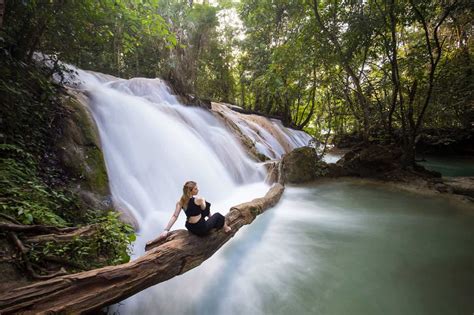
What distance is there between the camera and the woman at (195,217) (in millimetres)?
2807

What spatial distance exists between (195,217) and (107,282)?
106cm

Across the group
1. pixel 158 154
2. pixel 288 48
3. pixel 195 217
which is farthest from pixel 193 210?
pixel 288 48

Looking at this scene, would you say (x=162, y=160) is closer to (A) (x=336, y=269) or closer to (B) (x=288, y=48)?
(A) (x=336, y=269)

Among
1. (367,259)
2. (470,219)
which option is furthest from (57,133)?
(470,219)

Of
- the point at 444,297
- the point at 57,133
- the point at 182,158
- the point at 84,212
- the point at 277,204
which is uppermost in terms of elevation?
the point at 57,133

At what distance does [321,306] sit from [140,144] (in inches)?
201

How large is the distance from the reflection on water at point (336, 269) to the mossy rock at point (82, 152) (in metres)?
1.97

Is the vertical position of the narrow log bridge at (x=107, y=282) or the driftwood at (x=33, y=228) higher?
the driftwood at (x=33, y=228)

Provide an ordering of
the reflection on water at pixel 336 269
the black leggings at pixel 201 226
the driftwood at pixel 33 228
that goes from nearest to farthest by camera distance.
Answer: the driftwood at pixel 33 228
the black leggings at pixel 201 226
the reflection on water at pixel 336 269

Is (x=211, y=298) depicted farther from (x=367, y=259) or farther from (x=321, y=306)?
(x=367, y=259)

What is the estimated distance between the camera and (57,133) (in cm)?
416

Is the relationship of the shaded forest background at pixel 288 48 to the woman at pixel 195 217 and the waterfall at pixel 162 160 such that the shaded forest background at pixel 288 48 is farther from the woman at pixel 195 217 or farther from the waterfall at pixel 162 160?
the woman at pixel 195 217

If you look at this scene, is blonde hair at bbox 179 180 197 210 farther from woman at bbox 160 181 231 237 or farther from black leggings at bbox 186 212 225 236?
black leggings at bbox 186 212 225 236

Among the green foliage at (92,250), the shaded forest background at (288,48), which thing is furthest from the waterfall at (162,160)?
the shaded forest background at (288,48)
